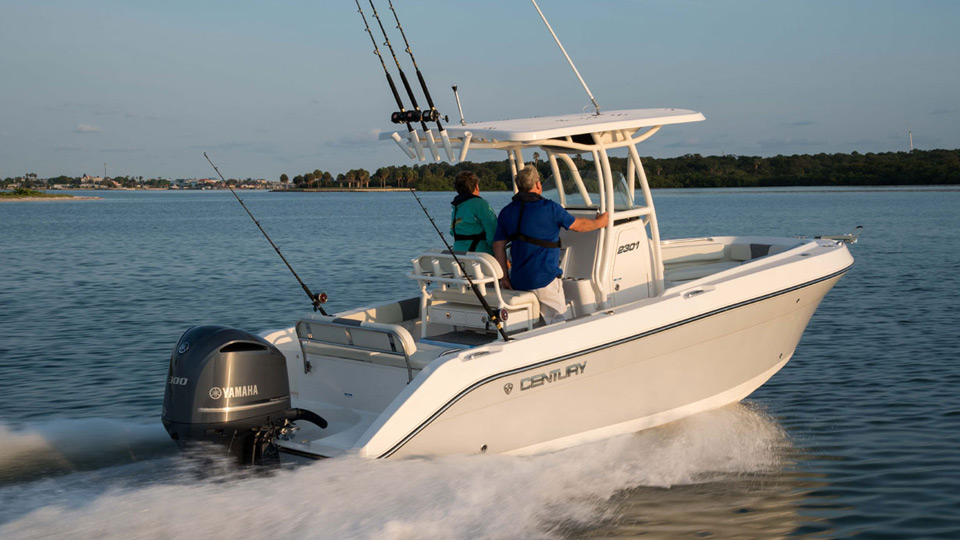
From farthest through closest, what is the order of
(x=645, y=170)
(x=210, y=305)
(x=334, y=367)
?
(x=210, y=305) < (x=645, y=170) < (x=334, y=367)

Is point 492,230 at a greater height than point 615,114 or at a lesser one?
lesser

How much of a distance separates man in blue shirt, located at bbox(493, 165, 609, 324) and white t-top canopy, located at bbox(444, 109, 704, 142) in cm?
31

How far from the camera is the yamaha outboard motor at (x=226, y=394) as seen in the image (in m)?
4.64

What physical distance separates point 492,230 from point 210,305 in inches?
351

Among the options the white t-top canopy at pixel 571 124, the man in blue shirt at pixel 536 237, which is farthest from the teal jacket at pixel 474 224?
the white t-top canopy at pixel 571 124

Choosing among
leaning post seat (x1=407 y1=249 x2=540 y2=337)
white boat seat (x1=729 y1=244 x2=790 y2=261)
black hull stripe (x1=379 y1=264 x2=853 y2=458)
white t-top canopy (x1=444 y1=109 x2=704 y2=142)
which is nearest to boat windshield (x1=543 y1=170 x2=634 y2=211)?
white t-top canopy (x1=444 y1=109 x2=704 y2=142)

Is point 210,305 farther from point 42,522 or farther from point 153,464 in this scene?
point 42,522

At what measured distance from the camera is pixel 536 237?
5828 mm

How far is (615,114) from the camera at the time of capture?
6.68m

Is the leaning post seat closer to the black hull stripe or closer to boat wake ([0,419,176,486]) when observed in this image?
the black hull stripe

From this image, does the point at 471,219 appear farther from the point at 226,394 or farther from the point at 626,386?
the point at 226,394

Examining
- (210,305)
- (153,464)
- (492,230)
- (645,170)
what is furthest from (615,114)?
(210,305)

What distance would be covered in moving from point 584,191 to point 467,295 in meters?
1.51

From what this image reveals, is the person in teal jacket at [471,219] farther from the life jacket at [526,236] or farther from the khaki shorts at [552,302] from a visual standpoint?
the khaki shorts at [552,302]
